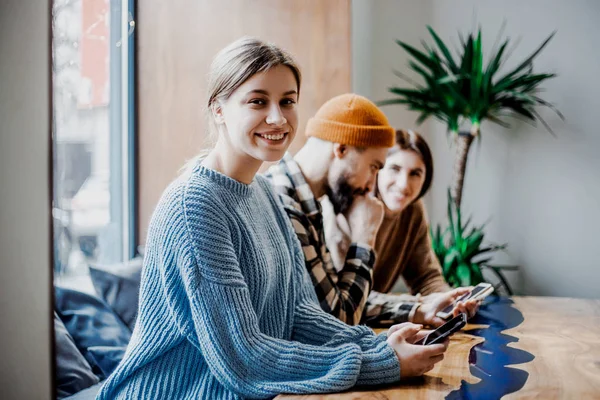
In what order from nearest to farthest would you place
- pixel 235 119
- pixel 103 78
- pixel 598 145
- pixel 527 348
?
pixel 235 119
pixel 527 348
pixel 103 78
pixel 598 145

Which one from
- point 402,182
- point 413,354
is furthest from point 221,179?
point 402,182

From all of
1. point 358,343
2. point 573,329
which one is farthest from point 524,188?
point 358,343

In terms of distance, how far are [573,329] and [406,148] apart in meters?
0.96

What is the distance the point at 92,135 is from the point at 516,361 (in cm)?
195

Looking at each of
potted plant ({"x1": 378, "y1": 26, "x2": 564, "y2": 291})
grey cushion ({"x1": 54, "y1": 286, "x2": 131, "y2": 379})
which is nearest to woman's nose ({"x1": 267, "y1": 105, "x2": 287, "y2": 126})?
grey cushion ({"x1": 54, "y1": 286, "x2": 131, "y2": 379})

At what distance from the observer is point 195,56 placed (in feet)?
10.1

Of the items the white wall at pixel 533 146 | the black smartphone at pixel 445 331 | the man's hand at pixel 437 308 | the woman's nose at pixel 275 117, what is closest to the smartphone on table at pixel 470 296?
the man's hand at pixel 437 308

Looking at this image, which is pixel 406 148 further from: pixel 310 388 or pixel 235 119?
pixel 310 388

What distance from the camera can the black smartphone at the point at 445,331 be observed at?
4.66ft

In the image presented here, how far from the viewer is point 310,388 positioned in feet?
4.17

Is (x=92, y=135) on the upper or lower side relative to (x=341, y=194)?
upper

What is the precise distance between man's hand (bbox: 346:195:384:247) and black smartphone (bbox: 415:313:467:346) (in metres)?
0.70

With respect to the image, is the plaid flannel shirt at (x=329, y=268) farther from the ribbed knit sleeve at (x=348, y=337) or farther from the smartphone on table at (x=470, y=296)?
the ribbed knit sleeve at (x=348, y=337)

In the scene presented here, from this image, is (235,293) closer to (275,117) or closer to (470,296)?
(275,117)
